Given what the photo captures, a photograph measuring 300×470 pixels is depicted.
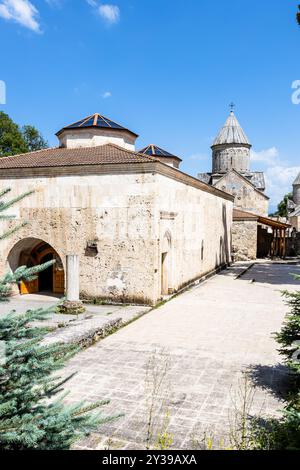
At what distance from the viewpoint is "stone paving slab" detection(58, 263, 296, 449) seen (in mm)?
5480

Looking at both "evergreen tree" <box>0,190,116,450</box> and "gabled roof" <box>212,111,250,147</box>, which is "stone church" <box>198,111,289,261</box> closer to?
"gabled roof" <box>212,111,250,147</box>

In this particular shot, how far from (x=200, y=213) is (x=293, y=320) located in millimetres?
13434

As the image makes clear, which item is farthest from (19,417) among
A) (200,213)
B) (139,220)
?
(200,213)

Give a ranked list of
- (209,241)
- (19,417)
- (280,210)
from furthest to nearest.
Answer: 1. (280,210)
2. (209,241)
3. (19,417)

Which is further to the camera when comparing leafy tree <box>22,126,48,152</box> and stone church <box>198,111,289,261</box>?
leafy tree <box>22,126,48,152</box>

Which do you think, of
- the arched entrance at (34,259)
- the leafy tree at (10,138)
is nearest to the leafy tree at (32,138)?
the leafy tree at (10,138)

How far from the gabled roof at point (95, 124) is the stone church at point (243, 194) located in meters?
15.5

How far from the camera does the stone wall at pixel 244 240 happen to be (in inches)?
1190

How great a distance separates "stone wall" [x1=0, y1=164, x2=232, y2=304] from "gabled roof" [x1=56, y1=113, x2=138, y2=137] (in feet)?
12.8

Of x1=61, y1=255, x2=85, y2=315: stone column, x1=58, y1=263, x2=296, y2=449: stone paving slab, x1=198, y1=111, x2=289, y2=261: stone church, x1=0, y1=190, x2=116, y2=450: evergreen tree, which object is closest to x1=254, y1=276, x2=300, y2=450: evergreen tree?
x1=58, y1=263, x2=296, y2=449: stone paving slab

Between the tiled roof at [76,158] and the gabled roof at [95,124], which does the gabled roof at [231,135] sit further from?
the tiled roof at [76,158]
